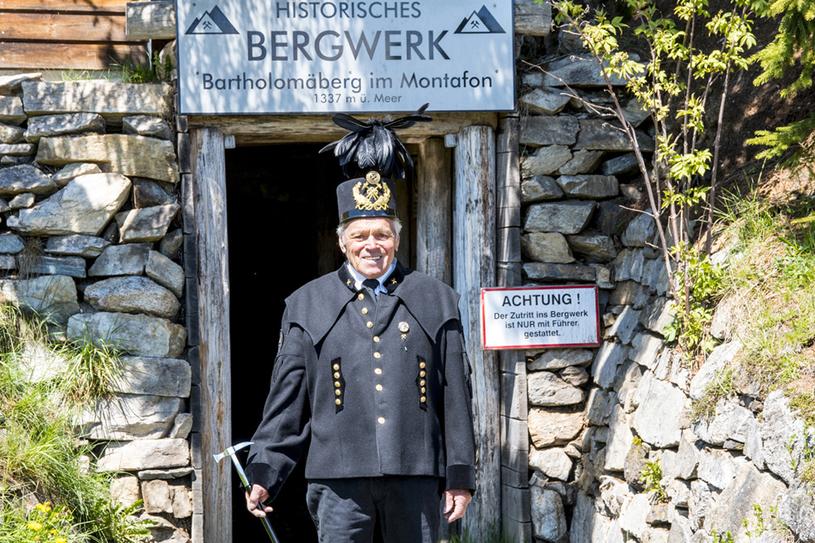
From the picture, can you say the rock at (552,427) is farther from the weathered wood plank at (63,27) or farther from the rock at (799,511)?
the weathered wood plank at (63,27)

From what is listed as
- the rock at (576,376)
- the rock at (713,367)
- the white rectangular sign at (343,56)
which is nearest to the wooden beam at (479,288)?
the white rectangular sign at (343,56)

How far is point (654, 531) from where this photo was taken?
16.1 ft

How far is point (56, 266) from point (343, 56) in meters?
1.84

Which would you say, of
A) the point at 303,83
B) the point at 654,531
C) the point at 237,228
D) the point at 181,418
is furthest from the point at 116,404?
the point at 237,228

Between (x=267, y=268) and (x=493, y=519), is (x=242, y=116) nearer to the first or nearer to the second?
(x=493, y=519)

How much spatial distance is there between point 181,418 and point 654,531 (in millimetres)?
2418

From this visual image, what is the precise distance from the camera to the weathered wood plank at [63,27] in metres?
6.55

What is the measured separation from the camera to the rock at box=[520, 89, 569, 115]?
6.02m

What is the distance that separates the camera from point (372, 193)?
13.1 ft

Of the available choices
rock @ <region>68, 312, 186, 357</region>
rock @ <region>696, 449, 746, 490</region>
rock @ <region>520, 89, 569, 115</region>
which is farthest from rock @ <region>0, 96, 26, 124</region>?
rock @ <region>696, 449, 746, 490</region>

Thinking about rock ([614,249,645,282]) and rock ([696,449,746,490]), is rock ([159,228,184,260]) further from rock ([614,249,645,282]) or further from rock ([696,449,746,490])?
rock ([696,449,746,490])

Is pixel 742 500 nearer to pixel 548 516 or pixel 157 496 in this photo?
pixel 548 516

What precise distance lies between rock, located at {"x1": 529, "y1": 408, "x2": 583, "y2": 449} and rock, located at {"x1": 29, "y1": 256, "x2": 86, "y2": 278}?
2.52 metres

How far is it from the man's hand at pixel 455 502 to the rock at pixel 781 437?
1.12 metres
